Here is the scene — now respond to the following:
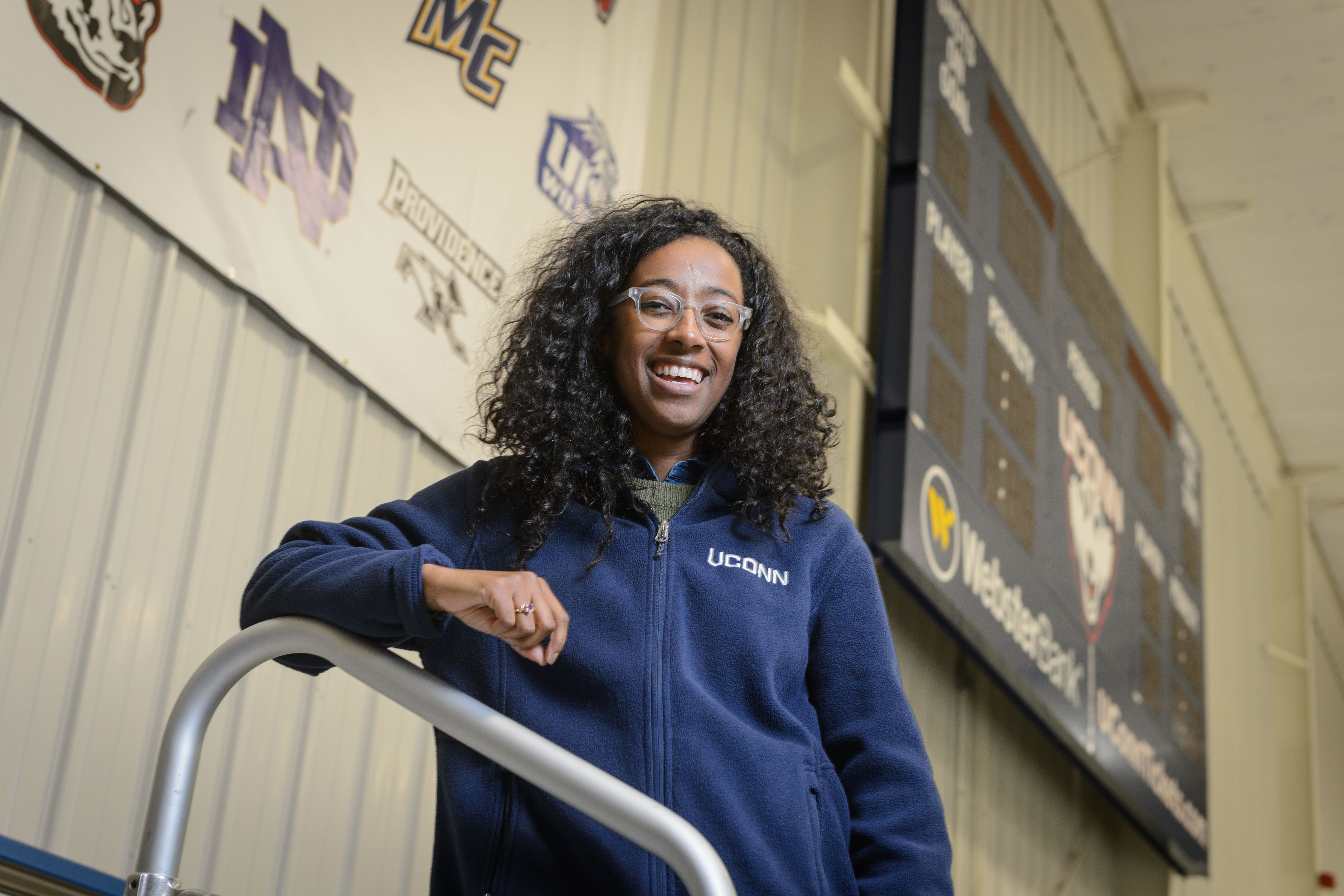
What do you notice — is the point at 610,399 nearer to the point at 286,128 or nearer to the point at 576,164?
the point at 286,128

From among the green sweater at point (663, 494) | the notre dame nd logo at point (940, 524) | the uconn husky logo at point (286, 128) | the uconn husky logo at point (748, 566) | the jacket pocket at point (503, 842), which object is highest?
the uconn husky logo at point (286, 128)

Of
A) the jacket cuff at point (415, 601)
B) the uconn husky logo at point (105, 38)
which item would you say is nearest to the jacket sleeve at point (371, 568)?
the jacket cuff at point (415, 601)

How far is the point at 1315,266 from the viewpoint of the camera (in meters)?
8.05

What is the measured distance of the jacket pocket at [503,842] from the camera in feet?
3.98

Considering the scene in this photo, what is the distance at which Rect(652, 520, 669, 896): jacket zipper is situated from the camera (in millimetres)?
1188

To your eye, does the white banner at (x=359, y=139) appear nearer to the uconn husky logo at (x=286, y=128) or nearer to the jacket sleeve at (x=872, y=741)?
the uconn husky logo at (x=286, y=128)

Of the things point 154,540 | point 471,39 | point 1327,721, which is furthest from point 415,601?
point 1327,721

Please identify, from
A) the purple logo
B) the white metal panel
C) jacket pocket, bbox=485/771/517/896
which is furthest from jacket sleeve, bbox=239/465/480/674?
the white metal panel

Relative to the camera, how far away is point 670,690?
1.26 meters

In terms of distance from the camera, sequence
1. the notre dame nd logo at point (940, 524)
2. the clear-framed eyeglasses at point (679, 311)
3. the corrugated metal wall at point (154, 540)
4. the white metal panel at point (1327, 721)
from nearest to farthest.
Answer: the clear-framed eyeglasses at point (679, 311) → the corrugated metal wall at point (154, 540) → the notre dame nd logo at point (940, 524) → the white metal panel at point (1327, 721)

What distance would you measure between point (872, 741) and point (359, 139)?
5.60ft

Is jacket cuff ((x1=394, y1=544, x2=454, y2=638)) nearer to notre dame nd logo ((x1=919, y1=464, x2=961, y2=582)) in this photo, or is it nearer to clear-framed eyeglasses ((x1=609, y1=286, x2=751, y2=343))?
clear-framed eyeglasses ((x1=609, y1=286, x2=751, y2=343))

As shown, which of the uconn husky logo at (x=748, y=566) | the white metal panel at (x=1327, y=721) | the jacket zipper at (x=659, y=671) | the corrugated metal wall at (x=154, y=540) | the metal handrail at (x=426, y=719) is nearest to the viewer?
the metal handrail at (x=426, y=719)

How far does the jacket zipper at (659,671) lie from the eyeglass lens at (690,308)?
0.75 ft
